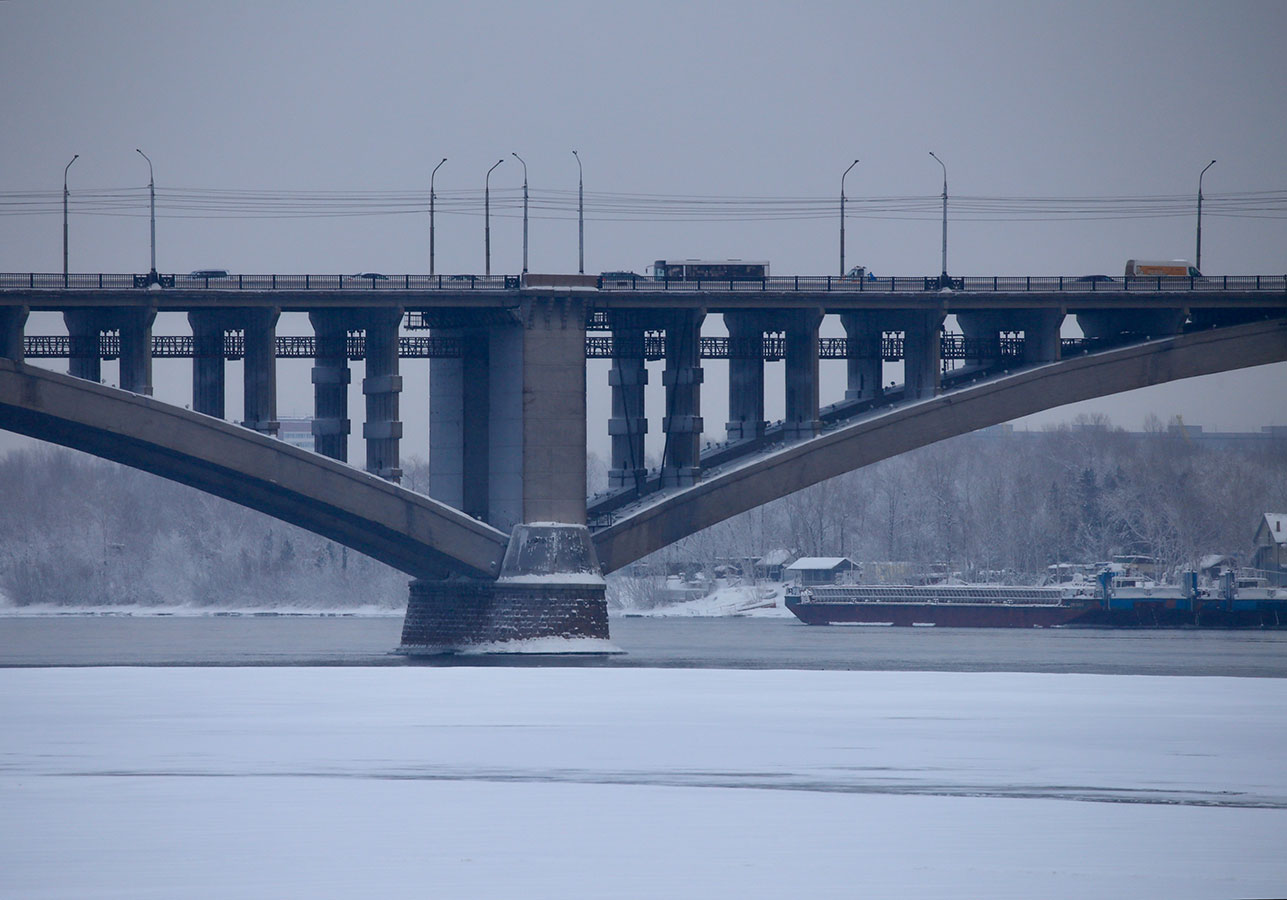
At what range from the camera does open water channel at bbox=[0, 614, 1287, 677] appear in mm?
73562

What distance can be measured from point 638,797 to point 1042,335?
61040 millimetres

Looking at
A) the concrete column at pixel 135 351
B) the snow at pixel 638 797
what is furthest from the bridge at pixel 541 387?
the snow at pixel 638 797

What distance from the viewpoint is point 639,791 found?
29750 mm

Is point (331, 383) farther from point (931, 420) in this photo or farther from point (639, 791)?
point (639, 791)

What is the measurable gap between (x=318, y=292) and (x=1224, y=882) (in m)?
58.2

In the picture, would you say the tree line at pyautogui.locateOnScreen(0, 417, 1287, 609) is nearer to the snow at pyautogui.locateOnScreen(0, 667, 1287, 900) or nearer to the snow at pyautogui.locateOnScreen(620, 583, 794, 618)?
the snow at pyautogui.locateOnScreen(620, 583, 794, 618)

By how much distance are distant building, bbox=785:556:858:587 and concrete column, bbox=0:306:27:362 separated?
10501cm

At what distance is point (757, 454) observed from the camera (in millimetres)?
84625

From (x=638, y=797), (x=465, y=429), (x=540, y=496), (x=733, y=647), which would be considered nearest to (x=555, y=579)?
(x=540, y=496)

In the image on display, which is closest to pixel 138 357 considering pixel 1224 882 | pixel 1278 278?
pixel 1278 278

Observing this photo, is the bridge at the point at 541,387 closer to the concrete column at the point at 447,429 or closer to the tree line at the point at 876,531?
the concrete column at the point at 447,429

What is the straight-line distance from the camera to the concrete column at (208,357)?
3027 inches

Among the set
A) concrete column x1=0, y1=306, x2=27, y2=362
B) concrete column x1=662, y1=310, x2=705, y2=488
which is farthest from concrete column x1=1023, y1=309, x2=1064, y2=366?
concrete column x1=0, y1=306, x2=27, y2=362

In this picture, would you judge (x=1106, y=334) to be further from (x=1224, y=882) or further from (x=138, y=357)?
(x=1224, y=882)
